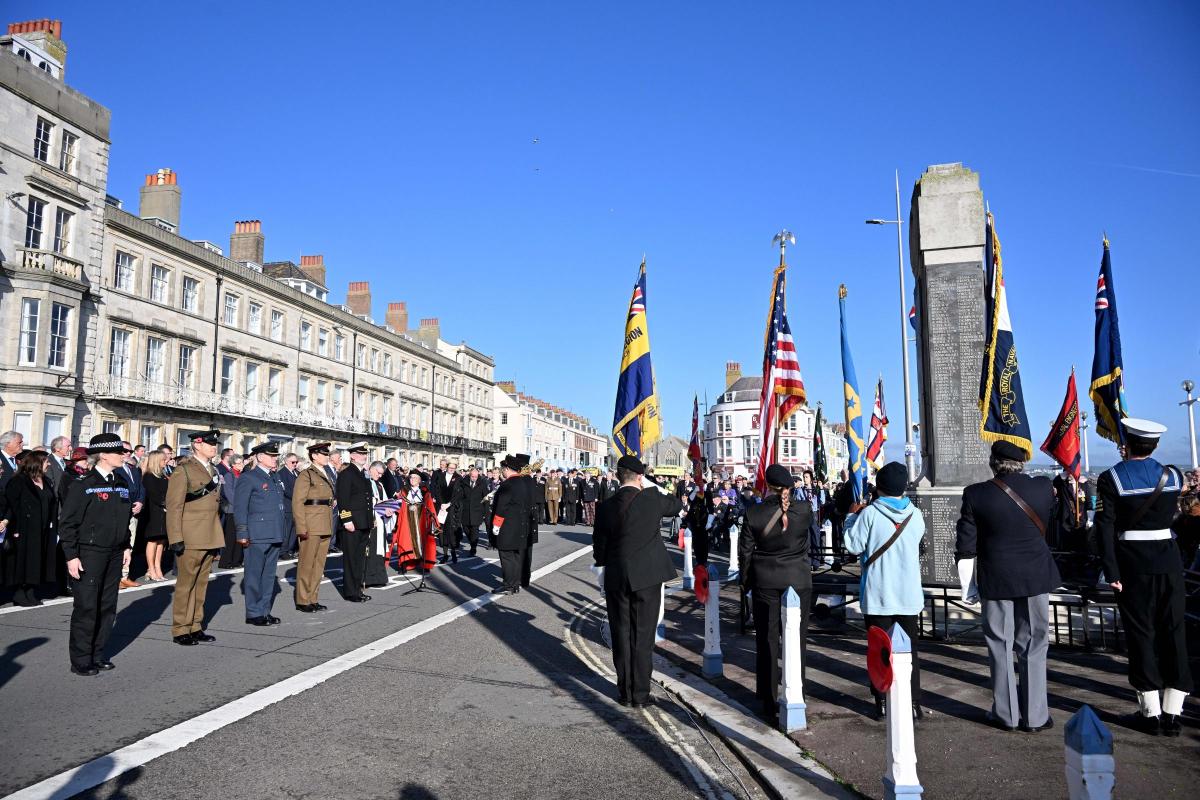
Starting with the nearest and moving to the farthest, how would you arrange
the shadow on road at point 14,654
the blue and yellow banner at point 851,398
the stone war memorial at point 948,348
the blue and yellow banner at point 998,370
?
the shadow on road at point 14,654, the blue and yellow banner at point 998,370, the stone war memorial at point 948,348, the blue and yellow banner at point 851,398

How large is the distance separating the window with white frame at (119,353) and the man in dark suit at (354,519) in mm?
28415

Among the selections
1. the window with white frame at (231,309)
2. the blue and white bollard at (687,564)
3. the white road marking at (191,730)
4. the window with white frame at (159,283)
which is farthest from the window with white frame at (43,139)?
the white road marking at (191,730)

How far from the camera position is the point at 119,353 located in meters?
35.1

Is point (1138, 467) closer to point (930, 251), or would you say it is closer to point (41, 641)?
point (930, 251)

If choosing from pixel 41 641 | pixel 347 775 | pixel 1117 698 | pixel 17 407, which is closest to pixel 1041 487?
pixel 1117 698

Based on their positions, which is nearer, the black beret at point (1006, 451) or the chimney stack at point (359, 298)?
the black beret at point (1006, 451)

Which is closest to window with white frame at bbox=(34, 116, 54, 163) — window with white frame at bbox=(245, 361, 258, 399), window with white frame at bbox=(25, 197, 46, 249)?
window with white frame at bbox=(25, 197, 46, 249)

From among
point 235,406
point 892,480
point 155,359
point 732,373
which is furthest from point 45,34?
point 732,373

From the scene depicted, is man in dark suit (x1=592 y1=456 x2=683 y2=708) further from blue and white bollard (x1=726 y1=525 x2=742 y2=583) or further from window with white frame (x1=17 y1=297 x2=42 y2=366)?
window with white frame (x1=17 y1=297 x2=42 y2=366)

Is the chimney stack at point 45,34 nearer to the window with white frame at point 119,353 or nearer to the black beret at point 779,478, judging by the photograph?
the window with white frame at point 119,353

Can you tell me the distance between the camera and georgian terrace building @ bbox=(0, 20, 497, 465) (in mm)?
28969

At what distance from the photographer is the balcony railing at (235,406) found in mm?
34469

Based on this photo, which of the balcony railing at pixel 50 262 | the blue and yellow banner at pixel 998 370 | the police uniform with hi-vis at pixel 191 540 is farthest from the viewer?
the balcony railing at pixel 50 262

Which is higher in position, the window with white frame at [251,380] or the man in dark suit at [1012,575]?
the window with white frame at [251,380]
